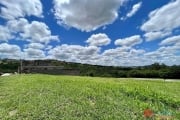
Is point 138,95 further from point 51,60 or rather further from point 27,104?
point 51,60

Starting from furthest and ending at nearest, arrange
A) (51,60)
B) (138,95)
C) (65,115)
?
1. (51,60)
2. (138,95)
3. (65,115)

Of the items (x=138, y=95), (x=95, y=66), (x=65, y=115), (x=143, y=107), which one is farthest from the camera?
(x=95, y=66)

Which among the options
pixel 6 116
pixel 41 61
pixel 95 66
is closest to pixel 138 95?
pixel 6 116

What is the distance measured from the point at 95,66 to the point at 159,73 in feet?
66.8

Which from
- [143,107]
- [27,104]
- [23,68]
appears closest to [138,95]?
[143,107]

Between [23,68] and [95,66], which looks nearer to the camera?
[23,68]

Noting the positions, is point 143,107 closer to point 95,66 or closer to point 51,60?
point 51,60

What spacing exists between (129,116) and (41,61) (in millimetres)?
38621

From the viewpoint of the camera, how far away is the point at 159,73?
3266 centimetres

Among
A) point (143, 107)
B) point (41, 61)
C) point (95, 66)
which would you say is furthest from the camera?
point (95, 66)

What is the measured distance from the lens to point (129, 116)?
5.25m

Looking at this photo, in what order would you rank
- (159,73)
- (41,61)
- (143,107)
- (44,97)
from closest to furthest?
(143,107), (44,97), (159,73), (41,61)

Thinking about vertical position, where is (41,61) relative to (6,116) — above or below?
above

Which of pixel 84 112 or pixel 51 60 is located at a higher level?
pixel 51 60
